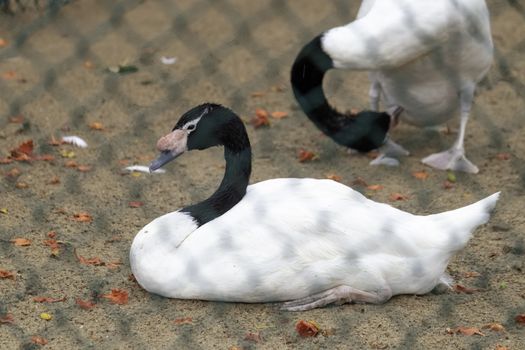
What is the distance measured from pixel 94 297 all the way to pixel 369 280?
2.28 ft

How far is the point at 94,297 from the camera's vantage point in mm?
2688

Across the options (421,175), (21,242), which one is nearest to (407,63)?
(421,175)

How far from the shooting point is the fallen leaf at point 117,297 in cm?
266

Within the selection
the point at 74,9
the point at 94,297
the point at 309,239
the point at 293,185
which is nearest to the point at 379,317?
the point at 309,239

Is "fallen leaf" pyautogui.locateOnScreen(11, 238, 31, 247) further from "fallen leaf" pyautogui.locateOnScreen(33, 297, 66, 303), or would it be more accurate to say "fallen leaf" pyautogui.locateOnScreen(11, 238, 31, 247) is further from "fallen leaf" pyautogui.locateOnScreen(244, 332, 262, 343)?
"fallen leaf" pyautogui.locateOnScreen(244, 332, 262, 343)

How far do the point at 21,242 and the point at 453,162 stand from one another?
1.59 m

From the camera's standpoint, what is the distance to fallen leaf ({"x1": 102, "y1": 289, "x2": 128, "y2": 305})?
8.74ft

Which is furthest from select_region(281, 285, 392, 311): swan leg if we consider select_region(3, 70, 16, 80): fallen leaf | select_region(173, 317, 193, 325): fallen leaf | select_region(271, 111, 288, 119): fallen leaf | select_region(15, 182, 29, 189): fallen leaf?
select_region(3, 70, 16, 80): fallen leaf

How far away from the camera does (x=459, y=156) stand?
12.4 feet

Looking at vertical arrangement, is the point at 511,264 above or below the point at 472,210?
below

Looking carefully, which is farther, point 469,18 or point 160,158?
point 469,18

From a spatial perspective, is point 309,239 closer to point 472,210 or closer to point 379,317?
point 379,317

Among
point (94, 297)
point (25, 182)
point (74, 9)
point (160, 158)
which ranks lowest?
point (74, 9)

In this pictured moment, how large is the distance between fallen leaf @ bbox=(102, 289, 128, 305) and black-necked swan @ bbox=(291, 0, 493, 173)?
121cm
